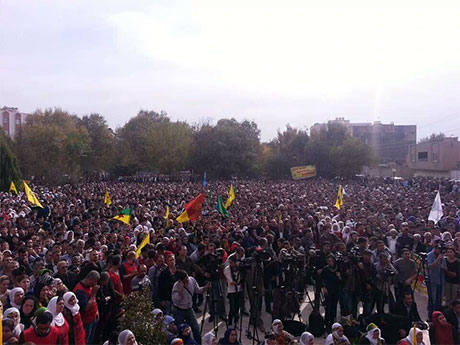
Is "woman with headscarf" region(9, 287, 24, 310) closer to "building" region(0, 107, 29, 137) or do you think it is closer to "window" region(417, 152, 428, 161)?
"window" region(417, 152, 428, 161)

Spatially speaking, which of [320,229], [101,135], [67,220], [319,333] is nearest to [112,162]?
[101,135]

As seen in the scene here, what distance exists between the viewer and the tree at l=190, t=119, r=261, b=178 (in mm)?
57125

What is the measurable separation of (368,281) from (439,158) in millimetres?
44198

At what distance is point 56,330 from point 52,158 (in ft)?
150

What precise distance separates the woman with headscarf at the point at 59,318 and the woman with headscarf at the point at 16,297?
615 mm

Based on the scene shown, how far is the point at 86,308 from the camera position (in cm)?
667

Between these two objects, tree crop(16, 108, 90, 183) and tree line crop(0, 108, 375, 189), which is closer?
tree crop(16, 108, 90, 183)

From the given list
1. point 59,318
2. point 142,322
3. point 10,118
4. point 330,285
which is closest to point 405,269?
point 330,285

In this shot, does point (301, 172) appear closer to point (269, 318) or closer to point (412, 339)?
point (269, 318)

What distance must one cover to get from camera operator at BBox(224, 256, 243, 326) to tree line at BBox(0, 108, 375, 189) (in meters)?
41.1

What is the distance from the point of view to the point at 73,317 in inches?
247

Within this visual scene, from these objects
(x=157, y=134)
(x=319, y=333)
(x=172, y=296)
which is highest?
(x=157, y=134)

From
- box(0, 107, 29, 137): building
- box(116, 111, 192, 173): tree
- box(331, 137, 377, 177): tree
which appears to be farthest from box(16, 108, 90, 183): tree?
box(0, 107, 29, 137): building

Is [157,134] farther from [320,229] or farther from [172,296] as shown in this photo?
[172,296]
